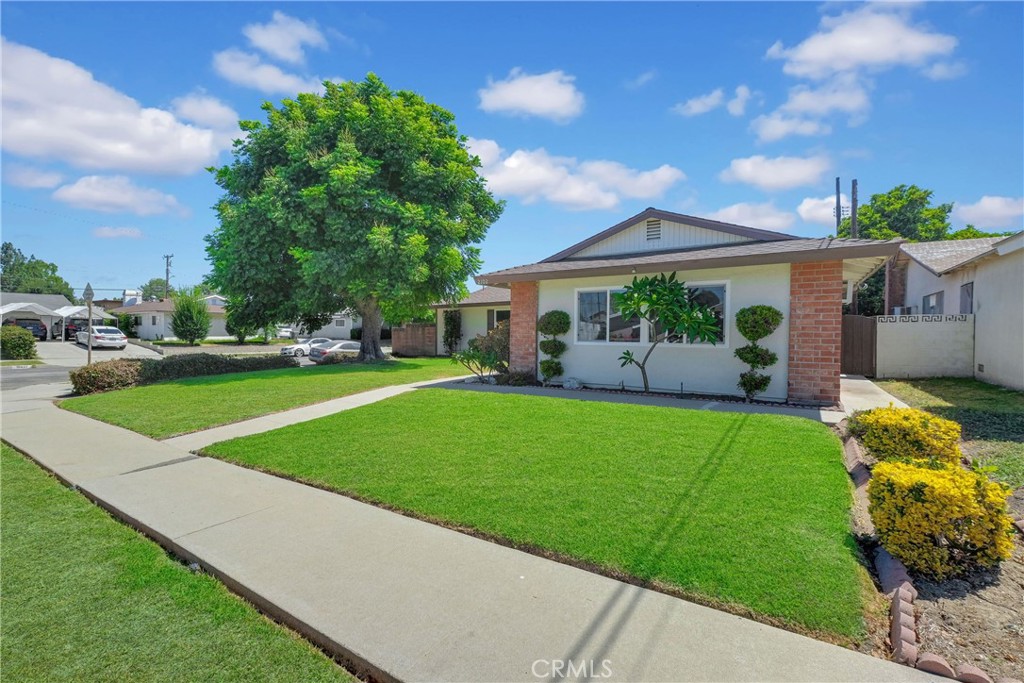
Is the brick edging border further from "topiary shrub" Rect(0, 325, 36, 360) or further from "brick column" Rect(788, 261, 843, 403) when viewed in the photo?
"topiary shrub" Rect(0, 325, 36, 360)

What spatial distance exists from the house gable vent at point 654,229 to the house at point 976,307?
485 centimetres

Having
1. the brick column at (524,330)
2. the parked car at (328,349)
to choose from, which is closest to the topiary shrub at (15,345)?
the parked car at (328,349)

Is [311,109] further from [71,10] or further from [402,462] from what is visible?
[402,462]

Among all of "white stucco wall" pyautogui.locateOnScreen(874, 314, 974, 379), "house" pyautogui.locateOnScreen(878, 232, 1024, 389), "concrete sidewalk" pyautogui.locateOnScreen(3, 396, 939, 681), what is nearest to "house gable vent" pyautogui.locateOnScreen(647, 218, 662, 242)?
"house" pyautogui.locateOnScreen(878, 232, 1024, 389)

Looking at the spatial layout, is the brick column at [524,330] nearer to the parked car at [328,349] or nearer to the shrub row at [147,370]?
the shrub row at [147,370]

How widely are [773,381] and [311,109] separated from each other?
61.8 ft

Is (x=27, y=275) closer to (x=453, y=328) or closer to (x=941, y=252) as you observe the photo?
(x=453, y=328)

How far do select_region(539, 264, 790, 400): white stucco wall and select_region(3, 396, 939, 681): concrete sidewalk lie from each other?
7548 millimetres

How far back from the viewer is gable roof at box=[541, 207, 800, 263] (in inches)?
418

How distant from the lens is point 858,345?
1372 cm

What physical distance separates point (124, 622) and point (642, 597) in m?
3.04

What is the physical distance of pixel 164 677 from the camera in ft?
7.62

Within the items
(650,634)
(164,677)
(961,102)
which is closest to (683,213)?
(961,102)

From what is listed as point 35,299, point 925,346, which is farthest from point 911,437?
point 35,299
